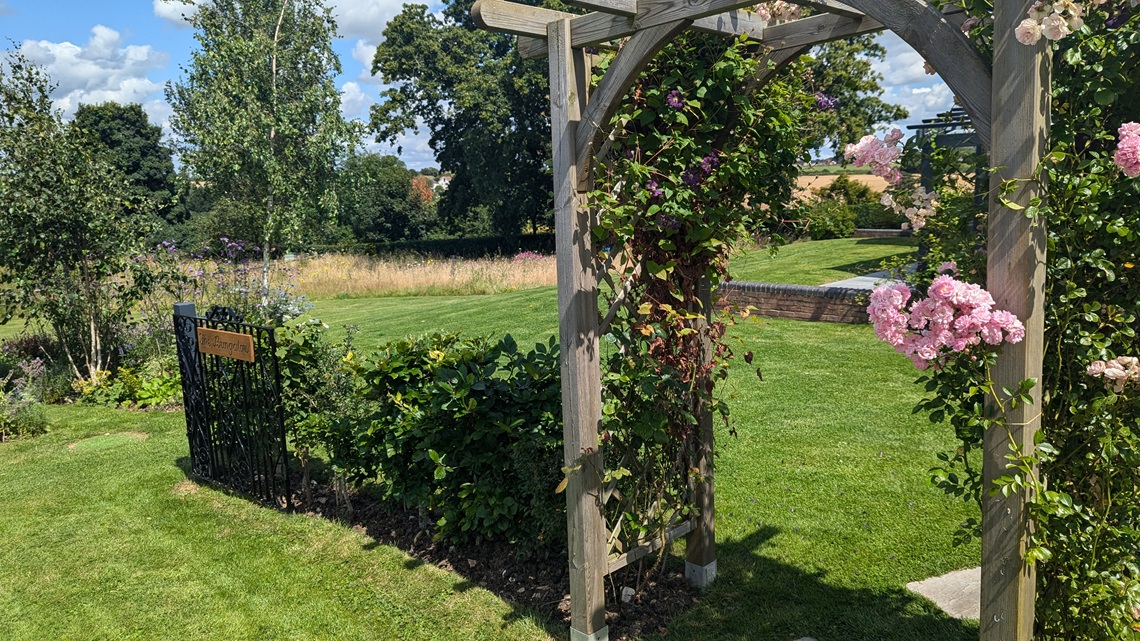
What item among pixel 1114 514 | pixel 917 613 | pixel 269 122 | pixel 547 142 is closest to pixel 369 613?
pixel 917 613

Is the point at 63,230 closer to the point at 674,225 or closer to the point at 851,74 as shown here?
the point at 674,225

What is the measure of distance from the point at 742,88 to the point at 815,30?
1.18 ft

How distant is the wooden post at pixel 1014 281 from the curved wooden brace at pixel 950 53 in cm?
4

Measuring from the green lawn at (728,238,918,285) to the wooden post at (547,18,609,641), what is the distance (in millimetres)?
7577

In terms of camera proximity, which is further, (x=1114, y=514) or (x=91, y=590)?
(x=91, y=590)

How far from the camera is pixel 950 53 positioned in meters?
2.10

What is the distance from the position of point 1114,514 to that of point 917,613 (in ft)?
4.32

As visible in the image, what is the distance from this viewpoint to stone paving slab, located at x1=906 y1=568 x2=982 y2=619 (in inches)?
134

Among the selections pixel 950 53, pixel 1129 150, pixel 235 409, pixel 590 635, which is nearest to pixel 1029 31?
pixel 950 53

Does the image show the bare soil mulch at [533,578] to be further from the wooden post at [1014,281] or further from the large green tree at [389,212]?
the large green tree at [389,212]

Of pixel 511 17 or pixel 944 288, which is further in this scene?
pixel 511 17

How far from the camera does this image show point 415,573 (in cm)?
413

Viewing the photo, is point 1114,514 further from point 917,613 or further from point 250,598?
point 250,598

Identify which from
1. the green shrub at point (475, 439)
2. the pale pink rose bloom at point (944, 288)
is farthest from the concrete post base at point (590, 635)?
the pale pink rose bloom at point (944, 288)
